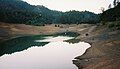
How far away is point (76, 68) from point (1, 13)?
142m

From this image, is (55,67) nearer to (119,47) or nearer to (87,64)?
(87,64)

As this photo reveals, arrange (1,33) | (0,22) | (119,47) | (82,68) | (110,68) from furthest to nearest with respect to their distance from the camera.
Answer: (0,22)
(1,33)
(119,47)
(82,68)
(110,68)

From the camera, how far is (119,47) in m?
55.4

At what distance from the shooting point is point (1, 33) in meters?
129

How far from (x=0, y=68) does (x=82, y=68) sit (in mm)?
15398

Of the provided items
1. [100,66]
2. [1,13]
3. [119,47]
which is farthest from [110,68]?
[1,13]

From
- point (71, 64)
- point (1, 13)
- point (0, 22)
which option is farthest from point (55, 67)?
point (1, 13)

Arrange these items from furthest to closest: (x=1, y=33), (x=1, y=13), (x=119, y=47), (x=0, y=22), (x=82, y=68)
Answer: (x=1, y=13) → (x=0, y=22) → (x=1, y=33) → (x=119, y=47) → (x=82, y=68)

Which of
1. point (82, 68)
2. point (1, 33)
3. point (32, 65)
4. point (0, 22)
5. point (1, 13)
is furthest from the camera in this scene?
point (1, 13)

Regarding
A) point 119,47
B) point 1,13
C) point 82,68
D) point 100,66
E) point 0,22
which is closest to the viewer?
point 100,66

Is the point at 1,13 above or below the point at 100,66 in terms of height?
above

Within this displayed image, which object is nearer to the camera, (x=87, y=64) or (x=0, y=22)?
(x=87, y=64)

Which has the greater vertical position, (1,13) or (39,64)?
(1,13)

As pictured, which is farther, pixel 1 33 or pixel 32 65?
pixel 1 33
